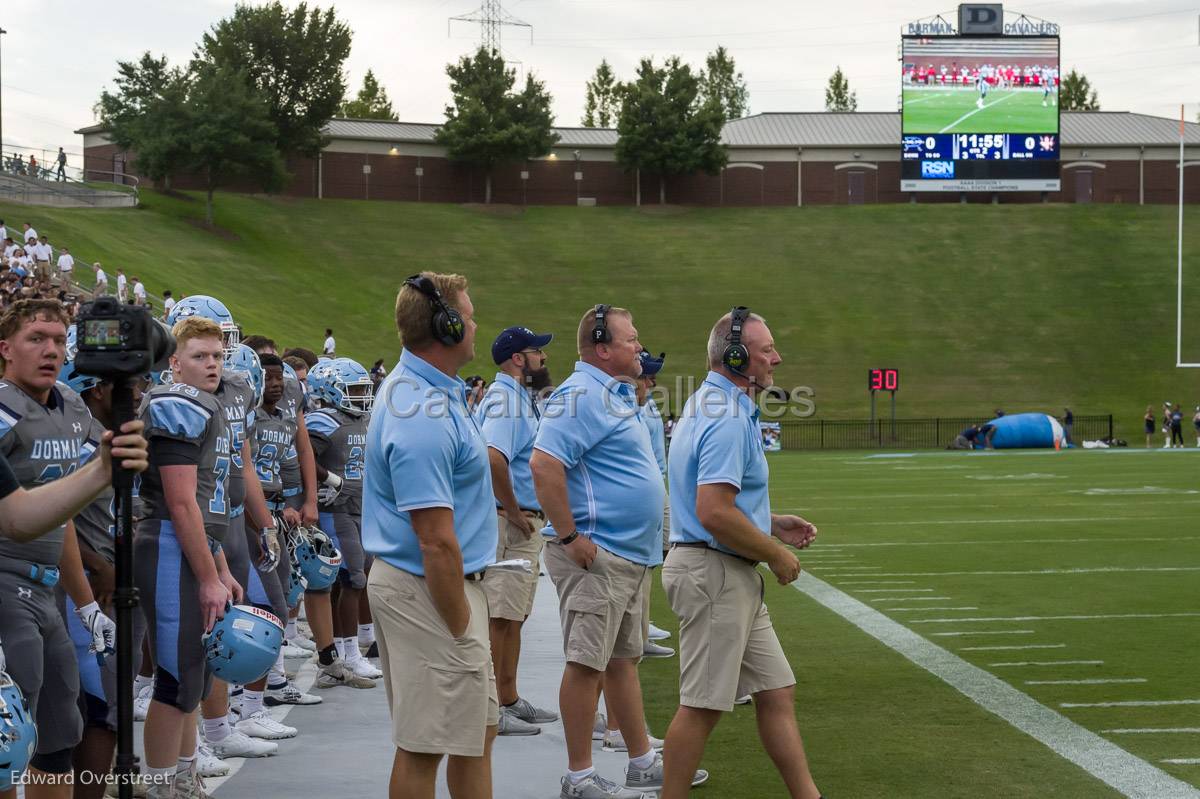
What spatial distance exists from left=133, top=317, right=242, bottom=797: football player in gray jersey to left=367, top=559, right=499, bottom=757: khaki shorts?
122cm

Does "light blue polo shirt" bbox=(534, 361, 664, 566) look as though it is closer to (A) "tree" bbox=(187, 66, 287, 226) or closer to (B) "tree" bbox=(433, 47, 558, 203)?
(A) "tree" bbox=(187, 66, 287, 226)

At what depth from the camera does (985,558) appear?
13492 mm

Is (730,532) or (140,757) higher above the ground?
(730,532)

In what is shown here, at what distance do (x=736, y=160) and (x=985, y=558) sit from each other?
58.1 metres

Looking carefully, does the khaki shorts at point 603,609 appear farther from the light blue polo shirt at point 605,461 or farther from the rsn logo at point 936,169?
the rsn logo at point 936,169

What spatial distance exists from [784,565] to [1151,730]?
297cm

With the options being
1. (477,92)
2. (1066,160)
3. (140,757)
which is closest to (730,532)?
(140,757)

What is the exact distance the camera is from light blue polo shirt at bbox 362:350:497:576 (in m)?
4.06

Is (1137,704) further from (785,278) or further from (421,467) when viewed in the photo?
(785,278)

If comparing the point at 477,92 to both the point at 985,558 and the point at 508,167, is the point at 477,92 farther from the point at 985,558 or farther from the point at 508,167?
the point at 985,558

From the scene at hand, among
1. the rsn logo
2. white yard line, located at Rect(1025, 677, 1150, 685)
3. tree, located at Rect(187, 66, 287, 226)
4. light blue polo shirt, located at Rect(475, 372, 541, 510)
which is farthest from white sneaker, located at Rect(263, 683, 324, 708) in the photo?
the rsn logo

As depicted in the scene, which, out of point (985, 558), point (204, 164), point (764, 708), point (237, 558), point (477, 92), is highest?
point (477, 92)

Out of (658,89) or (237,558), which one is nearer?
(237,558)

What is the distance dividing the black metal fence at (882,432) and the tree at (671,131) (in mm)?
27106
